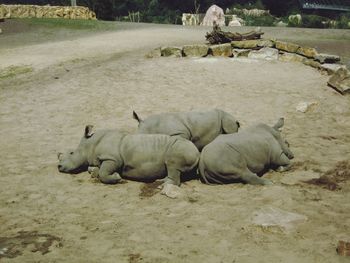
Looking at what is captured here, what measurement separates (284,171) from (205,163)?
3.54 feet

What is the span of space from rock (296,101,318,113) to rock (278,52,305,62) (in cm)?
351

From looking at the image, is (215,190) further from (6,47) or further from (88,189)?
(6,47)

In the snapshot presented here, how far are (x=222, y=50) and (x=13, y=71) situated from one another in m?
5.50

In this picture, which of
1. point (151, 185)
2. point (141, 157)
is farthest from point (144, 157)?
point (151, 185)

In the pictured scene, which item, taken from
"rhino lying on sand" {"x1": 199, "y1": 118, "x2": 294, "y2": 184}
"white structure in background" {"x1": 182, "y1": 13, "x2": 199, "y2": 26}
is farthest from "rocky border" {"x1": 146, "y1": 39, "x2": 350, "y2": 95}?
"white structure in background" {"x1": 182, "y1": 13, "x2": 199, "y2": 26}

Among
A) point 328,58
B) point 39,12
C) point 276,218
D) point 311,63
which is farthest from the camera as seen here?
point 39,12

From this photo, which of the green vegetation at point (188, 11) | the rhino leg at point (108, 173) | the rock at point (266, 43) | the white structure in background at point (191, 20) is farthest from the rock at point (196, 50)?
the green vegetation at point (188, 11)

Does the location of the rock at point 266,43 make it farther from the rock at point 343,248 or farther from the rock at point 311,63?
the rock at point 343,248

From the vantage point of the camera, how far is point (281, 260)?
3465 mm

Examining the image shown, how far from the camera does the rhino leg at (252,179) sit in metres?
5.05

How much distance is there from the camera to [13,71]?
1142 centimetres

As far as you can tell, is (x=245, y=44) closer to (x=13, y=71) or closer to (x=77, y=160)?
(x=13, y=71)

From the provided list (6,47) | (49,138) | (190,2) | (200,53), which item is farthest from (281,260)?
(190,2)

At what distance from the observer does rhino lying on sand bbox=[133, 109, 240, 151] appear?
5.94 m
